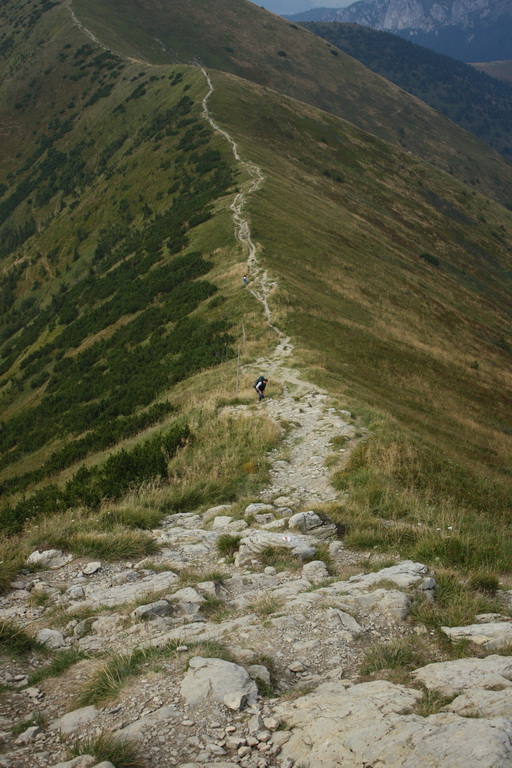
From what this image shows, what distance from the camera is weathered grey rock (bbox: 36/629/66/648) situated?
6426mm

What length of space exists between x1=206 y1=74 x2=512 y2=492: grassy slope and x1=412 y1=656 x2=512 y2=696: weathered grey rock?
523 inches

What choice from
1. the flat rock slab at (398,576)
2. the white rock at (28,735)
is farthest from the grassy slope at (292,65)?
the white rock at (28,735)

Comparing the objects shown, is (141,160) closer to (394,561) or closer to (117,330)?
(117,330)

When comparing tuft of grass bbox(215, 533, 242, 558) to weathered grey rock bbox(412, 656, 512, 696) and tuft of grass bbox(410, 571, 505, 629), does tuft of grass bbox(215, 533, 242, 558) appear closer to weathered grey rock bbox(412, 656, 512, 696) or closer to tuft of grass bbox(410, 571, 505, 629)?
tuft of grass bbox(410, 571, 505, 629)

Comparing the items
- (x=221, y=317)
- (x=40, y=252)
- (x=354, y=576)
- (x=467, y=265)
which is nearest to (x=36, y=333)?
(x=40, y=252)

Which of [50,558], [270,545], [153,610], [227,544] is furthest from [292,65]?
[153,610]

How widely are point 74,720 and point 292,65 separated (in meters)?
212

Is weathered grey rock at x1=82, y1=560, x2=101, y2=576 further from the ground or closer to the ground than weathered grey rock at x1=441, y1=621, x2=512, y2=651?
closer to the ground

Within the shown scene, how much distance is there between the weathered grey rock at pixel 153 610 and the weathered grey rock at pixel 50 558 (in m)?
2.52

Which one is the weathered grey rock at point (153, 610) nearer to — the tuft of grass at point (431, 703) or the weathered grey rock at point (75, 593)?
the weathered grey rock at point (75, 593)

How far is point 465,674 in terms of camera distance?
513 centimetres

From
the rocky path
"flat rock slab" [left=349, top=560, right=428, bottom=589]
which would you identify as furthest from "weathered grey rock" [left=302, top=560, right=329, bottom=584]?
"flat rock slab" [left=349, top=560, right=428, bottom=589]

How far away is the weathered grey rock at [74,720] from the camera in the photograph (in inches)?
191

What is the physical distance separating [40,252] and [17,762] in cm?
8416
